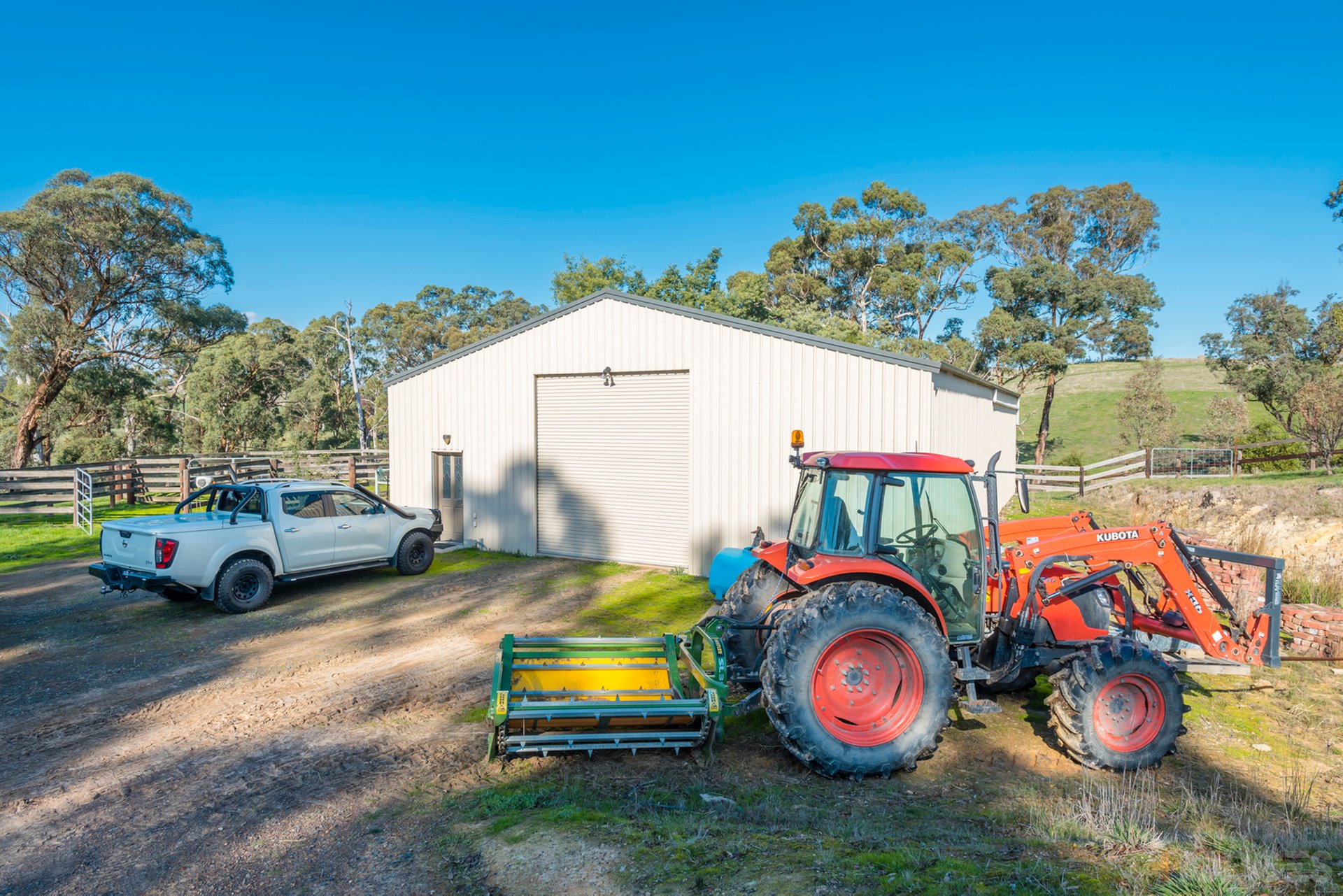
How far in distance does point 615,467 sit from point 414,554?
397 centimetres

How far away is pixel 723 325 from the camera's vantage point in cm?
1244

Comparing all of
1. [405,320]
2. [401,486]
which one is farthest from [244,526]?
[405,320]

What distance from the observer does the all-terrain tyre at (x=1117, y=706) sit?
4996 millimetres

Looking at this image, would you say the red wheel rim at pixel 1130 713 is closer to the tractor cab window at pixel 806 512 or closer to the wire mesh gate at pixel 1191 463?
the tractor cab window at pixel 806 512

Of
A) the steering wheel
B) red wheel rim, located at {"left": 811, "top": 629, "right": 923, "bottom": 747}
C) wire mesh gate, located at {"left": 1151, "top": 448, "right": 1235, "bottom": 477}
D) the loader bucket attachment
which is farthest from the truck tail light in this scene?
wire mesh gate, located at {"left": 1151, "top": 448, "right": 1235, "bottom": 477}

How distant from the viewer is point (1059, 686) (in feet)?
16.7

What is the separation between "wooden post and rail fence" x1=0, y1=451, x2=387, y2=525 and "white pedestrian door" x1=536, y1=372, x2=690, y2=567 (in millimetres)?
7416

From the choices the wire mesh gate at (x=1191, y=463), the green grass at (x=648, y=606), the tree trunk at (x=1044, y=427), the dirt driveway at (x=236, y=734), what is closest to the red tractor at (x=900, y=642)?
the dirt driveway at (x=236, y=734)

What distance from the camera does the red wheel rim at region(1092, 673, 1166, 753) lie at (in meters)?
5.09

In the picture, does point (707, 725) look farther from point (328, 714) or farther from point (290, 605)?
point (290, 605)

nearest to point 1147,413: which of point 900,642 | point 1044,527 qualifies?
point 1044,527

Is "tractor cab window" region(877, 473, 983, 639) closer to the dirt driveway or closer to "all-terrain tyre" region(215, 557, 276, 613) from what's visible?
the dirt driveway

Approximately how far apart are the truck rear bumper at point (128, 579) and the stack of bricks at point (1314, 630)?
1372 centimetres

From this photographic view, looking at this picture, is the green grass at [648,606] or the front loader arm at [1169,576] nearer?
the front loader arm at [1169,576]
